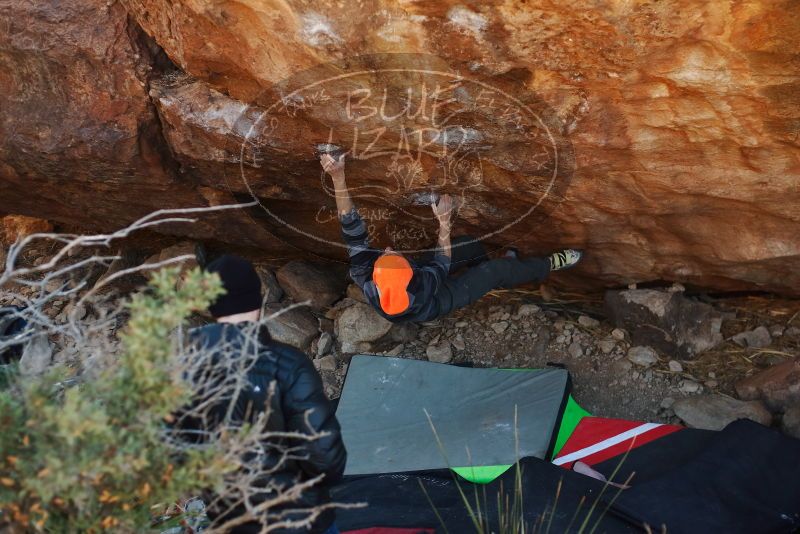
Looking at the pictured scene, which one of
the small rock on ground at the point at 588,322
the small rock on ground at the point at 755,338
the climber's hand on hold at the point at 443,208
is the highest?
the climber's hand on hold at the point at 443,208

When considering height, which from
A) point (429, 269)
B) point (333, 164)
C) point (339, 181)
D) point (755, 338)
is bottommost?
point (755, 338)

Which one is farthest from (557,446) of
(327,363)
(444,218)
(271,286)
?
(271,286)

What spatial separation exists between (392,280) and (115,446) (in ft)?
7.14

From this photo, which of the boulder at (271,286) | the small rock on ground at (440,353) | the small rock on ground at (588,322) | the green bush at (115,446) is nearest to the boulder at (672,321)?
the small rock on ground at (588,322)

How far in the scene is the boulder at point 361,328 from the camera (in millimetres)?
5414

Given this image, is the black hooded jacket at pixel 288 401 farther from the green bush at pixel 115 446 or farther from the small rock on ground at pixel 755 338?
the small rock on ground at pixel 755 338

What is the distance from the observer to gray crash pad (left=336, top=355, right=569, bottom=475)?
14.5 ft

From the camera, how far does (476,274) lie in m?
4.80

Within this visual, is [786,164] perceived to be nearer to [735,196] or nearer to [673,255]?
[735,196]

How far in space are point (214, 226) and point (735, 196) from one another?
10.6ft

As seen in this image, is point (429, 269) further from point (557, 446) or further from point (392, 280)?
point (557, 446)

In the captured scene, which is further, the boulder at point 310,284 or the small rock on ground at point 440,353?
the boulder at point 310,284

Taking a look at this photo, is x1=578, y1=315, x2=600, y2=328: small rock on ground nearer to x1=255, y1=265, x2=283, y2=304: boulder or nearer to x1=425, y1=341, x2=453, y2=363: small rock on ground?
x1=425, y1=341, x2=453, y2=363: small rock on ground

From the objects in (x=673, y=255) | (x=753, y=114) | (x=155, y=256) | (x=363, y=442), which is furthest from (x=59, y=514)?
(x=155, y=256)
